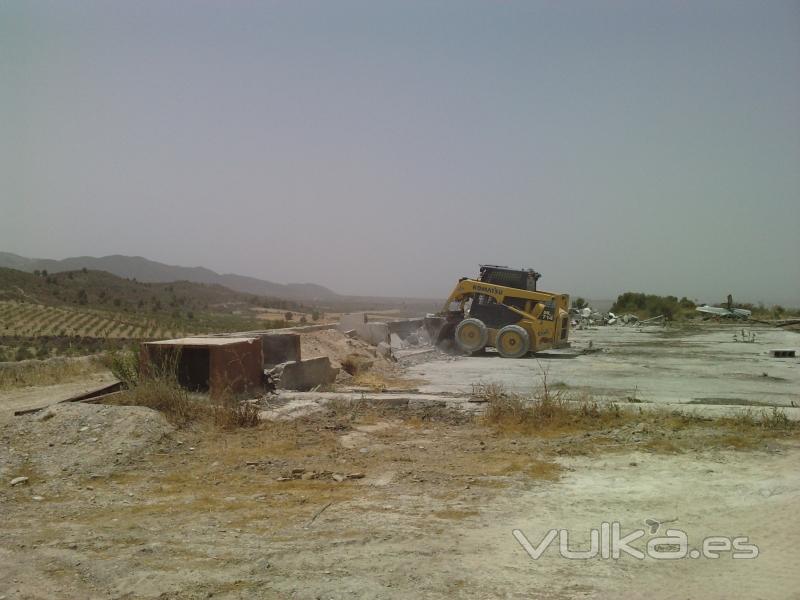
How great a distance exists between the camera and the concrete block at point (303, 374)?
1177cm

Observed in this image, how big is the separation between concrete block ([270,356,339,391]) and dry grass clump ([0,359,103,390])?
5.75 meters

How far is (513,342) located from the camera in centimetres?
1902

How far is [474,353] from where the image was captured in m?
20.1

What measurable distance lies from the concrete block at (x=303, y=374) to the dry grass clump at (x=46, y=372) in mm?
5751

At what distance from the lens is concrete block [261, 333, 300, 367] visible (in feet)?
44.0

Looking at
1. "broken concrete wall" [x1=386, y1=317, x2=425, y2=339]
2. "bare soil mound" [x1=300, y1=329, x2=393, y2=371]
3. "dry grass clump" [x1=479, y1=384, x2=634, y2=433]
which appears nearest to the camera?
"dry grass clump" [x1=479, y1=384, x2=634, y2=433]

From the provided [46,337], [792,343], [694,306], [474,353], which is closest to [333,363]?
[474,353]

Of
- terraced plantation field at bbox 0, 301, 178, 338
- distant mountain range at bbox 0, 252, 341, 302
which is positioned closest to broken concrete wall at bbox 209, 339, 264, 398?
terraced plantation field at bbox 0, 301, 178, 338

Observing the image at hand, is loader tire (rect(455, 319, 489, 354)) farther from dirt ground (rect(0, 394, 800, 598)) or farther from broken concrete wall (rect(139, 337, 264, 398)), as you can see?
dirt ground (rect(0, 394, 800, 598))

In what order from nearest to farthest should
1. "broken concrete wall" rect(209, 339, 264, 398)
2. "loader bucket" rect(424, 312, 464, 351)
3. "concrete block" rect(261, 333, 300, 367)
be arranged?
"broken concrete wall" rect(209, 339, 264, 398)
"concrete block" rect(261, 333, 300, 367)
"loader bucket" rect(424, 312, 464, 351)

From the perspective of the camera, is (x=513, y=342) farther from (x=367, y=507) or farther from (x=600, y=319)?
(x=600, y=319)

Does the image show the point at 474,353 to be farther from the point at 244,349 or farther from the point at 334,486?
the point at 334,486

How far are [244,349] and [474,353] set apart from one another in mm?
10475

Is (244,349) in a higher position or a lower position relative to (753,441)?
higher
